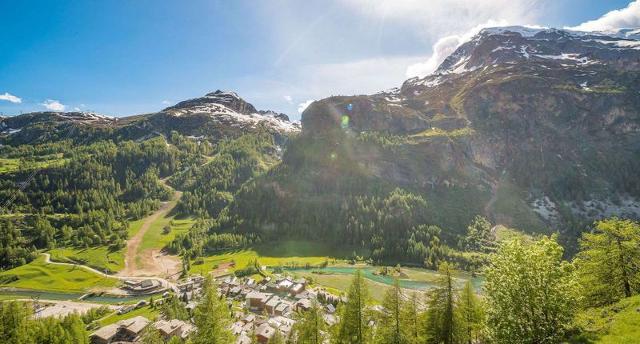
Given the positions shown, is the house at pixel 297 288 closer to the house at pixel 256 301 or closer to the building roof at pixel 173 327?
the house at pixel 256 301

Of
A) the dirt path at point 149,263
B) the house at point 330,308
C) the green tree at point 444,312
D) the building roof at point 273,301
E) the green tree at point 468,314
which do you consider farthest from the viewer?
the dirt path at point 149,263

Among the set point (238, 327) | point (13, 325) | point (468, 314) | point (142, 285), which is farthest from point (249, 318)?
point (142, 285)

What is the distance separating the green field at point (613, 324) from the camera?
1998 cm

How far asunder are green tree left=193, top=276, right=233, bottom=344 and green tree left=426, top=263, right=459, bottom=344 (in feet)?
74.9

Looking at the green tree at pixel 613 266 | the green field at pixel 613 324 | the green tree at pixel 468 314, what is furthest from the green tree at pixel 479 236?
the green field at pixel 613 324

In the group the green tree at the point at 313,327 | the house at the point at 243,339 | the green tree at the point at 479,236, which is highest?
the green tree at the point at 313,327

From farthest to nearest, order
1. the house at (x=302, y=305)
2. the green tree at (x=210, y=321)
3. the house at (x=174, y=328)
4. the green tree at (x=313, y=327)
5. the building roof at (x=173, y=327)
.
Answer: the house at (x=302, y=305), the building roof at (x=173, y=327), the house at (x=174, y=328), the green tree at (x=313, y=327), the green tree at (x=210, y=321)

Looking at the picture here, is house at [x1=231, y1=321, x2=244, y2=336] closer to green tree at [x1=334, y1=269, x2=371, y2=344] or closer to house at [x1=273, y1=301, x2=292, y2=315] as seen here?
house at [x1=273, y1=301, x2=292, y2=315]

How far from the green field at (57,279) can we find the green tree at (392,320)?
134 meters

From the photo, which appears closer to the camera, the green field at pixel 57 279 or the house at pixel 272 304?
the house at pixel 272 304

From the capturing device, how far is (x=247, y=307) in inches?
3573

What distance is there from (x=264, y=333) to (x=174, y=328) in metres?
20.3

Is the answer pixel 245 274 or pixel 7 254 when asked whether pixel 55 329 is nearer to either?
pixel 245 274

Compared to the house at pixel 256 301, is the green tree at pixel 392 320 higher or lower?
higher
